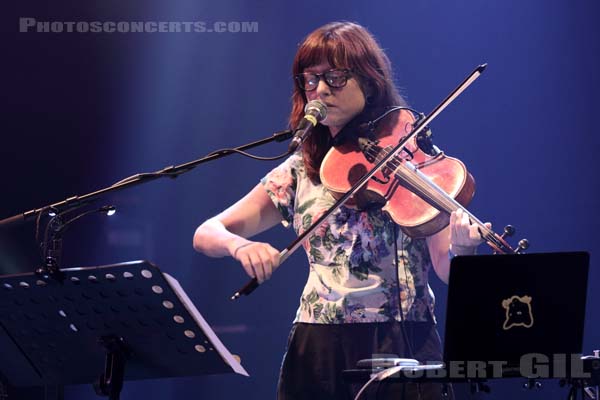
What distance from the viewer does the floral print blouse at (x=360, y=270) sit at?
235 cm

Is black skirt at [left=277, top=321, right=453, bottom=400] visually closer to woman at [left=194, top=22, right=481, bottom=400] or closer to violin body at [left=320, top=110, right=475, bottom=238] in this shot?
woman at [left=194, top=22, right=481, bottom=400]

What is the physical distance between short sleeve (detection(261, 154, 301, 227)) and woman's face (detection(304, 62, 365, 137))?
17 cm

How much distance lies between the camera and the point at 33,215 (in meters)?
2.34

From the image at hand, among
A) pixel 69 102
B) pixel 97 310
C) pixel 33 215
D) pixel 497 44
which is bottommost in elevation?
pixel 97 310

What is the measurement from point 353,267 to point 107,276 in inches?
27.0

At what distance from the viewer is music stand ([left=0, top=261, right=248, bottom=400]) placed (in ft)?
6.52

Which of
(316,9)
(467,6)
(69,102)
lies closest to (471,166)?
Answer: (467,6)

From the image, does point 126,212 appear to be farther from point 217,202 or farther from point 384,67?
point 384,67

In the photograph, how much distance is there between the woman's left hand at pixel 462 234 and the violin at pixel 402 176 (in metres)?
0.04

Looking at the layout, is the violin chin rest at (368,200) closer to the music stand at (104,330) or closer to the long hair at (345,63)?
the long hair at (345,63)

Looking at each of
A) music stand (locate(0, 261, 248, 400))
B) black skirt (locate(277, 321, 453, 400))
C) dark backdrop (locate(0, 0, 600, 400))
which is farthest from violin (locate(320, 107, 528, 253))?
dark backdrop (locate(0, 0, 600, 400))

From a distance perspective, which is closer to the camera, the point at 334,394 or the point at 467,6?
the point at 334,394

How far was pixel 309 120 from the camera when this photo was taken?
230 cm

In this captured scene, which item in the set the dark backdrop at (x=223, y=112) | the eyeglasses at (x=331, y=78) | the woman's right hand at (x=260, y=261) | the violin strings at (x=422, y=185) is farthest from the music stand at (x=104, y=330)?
the dark backdrop at (x=223, y=112)
